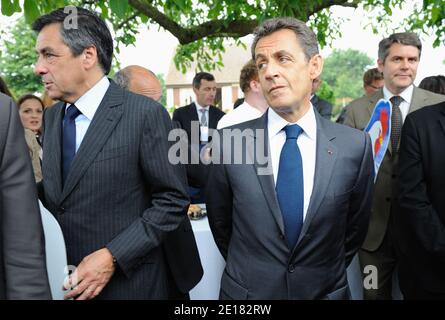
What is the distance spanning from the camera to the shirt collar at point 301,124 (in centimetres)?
212

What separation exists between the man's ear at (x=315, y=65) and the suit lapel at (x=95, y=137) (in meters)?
0.90

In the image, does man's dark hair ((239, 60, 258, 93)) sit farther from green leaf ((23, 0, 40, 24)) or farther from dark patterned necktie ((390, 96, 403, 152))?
green leaf ((23, 0, 40, 24))

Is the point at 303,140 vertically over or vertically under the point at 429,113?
under

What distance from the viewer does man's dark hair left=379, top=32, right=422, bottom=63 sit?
3.44 metres

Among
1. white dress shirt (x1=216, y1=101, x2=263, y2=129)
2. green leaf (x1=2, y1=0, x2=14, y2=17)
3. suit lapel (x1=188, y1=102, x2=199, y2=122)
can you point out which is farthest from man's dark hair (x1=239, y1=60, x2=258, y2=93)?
suit lapel (x1=188, y1=102, x2=199, y2=122)

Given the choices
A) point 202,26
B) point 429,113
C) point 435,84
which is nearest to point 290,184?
point 429,113

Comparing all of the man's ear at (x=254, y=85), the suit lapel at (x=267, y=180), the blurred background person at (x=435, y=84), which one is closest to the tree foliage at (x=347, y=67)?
the blurred background person at (x=435, y=84)

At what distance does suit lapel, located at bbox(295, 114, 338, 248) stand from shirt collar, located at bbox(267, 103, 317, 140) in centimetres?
4

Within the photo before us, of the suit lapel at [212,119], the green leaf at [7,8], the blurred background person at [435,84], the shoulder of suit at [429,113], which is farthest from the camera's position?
the suit lapel at [212,119]

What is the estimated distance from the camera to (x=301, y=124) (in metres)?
2.13

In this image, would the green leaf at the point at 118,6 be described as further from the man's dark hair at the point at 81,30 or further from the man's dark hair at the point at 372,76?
the man's dark hair at the point at 372,76

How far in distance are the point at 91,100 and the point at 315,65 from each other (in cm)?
106

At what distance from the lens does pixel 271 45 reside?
2109mm

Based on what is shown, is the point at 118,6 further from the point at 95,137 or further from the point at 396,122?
the point at 396,122
